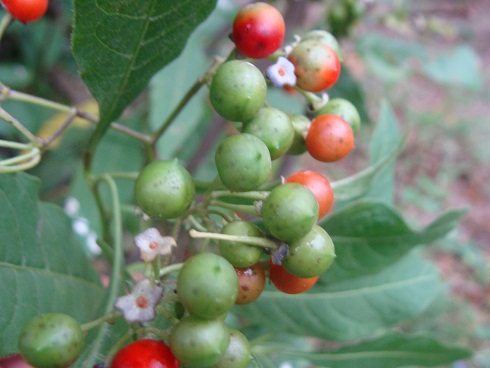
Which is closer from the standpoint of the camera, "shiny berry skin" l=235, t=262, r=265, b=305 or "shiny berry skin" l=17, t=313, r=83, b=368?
"shiny berry skin" l=17, t=313, r=83, b=368

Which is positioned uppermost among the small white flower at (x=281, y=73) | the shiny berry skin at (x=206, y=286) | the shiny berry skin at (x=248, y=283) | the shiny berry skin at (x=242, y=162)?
the small white flower at (x=281, y=73)

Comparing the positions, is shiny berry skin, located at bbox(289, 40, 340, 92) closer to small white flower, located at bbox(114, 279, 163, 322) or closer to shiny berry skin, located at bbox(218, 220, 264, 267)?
shiny berry skin, located at bbox(218, 220, 264, 267)

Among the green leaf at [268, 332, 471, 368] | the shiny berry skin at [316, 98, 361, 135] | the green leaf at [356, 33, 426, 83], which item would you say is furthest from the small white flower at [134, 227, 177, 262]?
the green leaf at [356, 33, 426, 83]

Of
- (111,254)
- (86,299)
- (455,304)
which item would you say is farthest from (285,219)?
(455,304)

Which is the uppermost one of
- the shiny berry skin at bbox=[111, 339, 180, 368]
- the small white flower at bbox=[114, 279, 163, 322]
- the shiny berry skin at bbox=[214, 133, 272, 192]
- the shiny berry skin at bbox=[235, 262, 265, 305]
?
the shiny berry skin at bbox=[214, 133, 272, 192]

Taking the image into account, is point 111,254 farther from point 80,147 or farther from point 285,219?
point 80,147

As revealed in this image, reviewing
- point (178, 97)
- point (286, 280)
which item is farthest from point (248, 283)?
point (178, 97)

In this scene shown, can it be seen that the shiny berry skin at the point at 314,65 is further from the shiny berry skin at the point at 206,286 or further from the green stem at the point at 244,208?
the shiny berry skin at the point at 206,286

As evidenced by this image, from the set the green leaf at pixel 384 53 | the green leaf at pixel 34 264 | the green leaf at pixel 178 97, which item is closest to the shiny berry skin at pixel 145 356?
the green leaf at pixel 34 264
